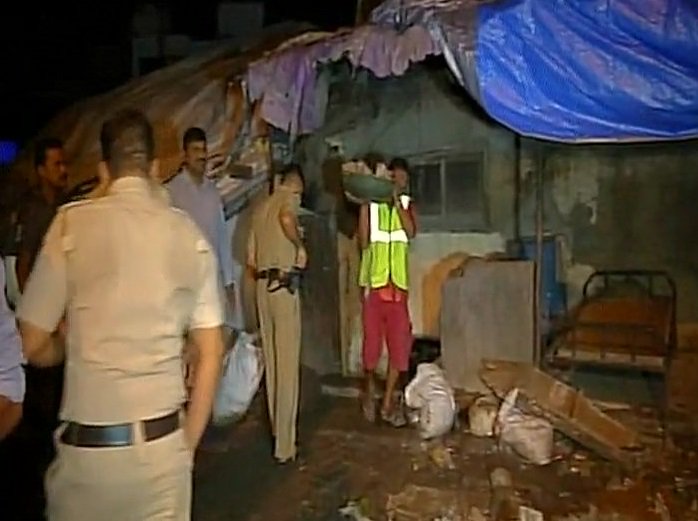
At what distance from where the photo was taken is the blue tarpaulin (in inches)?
217

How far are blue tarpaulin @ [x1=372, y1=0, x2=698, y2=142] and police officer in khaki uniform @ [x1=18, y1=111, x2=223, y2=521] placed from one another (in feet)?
10.4

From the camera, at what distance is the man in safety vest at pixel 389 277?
23.6 feet

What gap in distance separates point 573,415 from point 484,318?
3.86 feet

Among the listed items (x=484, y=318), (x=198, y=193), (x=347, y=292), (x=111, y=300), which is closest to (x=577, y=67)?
(x=198, y=193)

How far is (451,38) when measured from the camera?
586 cm

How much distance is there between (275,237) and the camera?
6246mm

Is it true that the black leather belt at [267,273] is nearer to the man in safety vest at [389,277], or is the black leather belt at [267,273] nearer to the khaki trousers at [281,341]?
the khaki trousers at [281,341]

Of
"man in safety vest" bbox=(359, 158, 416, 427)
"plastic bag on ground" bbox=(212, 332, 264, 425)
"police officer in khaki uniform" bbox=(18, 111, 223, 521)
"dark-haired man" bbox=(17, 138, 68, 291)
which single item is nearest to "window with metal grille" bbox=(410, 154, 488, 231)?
"man in safety vest" bbox=(359, 158, 416, 427)

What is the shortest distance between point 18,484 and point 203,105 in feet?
9.22

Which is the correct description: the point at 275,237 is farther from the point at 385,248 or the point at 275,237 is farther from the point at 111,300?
the point at 111,300

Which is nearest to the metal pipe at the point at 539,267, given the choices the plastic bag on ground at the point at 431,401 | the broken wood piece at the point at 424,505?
the plastic bag on ground at the point at 431,401

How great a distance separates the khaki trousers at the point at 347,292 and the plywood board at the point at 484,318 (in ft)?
2.94

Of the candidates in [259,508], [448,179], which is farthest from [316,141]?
[259,508]

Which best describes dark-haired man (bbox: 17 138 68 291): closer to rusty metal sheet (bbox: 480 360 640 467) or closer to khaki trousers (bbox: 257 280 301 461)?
khaki trousers (bbox: 257 280 301 461)
